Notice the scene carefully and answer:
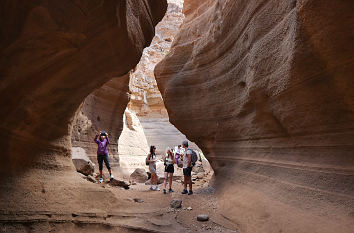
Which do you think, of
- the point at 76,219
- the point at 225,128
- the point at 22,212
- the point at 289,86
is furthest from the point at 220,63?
the point at 22,212

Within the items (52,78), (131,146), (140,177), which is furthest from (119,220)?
(131,146)

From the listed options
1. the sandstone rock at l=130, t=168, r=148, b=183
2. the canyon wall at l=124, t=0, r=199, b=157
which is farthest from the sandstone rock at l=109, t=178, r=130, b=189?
the canyon wall at l=124, t=0, r=199, b=157

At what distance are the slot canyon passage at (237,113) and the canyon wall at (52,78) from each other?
2 cm

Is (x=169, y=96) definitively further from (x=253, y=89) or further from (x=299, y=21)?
(x=299, y=21)

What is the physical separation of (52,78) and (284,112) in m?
3.78

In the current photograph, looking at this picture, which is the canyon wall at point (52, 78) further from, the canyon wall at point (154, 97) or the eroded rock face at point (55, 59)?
the canyon wall at point (154, 97)

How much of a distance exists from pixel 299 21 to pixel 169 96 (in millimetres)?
6343

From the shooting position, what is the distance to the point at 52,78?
3.66 m

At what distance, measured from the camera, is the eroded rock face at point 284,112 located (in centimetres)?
303

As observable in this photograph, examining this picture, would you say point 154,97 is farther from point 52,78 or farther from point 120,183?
point 52,78

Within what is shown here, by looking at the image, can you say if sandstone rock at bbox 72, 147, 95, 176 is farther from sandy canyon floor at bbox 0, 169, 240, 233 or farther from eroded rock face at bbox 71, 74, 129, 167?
sandy canyon floor at bbox 0, 169, 240, 233

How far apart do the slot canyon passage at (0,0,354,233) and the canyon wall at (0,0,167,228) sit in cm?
2

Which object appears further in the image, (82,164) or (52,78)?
(82,164)

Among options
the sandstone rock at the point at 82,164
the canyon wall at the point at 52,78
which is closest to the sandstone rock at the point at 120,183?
the sandstone rock at the point at 82,164
